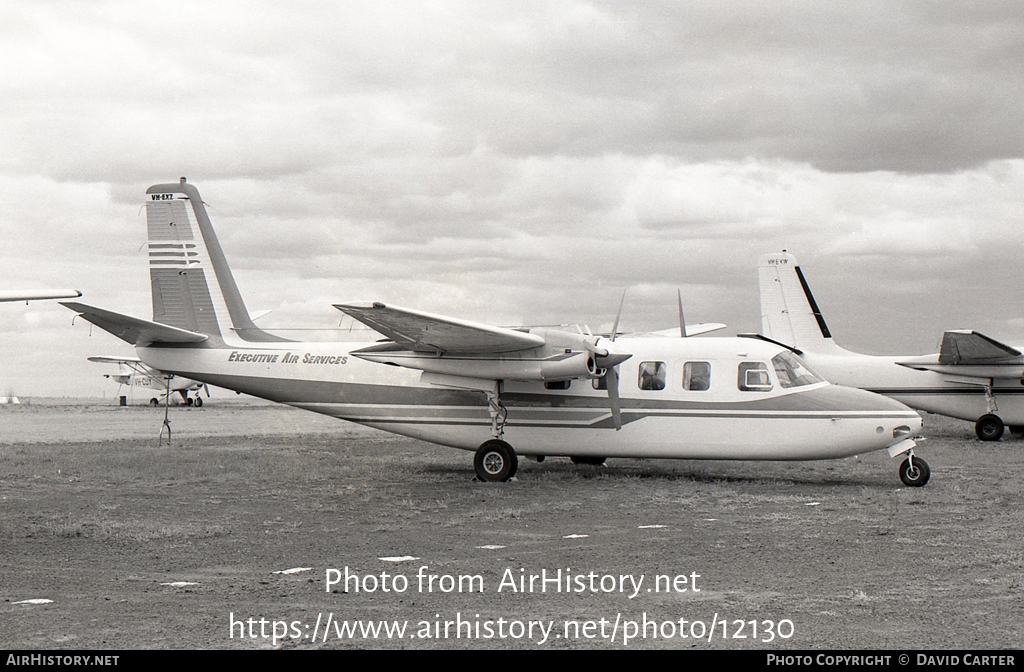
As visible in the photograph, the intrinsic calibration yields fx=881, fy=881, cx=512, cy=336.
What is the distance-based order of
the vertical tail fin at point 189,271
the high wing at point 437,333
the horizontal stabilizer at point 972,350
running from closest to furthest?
the high wing at point 437,333
the vertical tail fin at point 189,271
the horizontal stabilizer at point 972,350

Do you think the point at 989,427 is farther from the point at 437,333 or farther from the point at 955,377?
the point at 437,333

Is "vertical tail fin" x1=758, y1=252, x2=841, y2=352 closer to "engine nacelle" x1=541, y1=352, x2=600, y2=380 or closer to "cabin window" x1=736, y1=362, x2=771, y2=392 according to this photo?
"cabin window" x1=736, y1=362, x2=771, y2=392

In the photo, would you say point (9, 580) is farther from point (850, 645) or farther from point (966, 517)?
point (966, 517)

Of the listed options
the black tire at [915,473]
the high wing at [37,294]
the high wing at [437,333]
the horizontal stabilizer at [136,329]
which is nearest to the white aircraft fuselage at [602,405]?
the horizontal stabilizer at [136,329]

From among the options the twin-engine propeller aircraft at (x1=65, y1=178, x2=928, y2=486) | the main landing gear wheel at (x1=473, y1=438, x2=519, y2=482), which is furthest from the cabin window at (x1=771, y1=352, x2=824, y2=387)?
the main landing gear wheel at (x1=473, y1=438, x2=519, y2=482)

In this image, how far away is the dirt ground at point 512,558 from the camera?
6.06 meters

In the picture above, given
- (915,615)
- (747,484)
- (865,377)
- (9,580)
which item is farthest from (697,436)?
(865,377)

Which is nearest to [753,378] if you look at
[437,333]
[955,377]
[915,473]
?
[915,473]

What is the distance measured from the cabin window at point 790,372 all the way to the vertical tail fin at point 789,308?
12.9 meters

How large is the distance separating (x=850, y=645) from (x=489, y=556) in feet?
13.0

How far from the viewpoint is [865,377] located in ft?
83.9

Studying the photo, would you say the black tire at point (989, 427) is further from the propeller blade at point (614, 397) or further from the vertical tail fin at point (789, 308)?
the propeller blade at point (614, 397)

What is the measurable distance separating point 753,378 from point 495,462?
4559 mm

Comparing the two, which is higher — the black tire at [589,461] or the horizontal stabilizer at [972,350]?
the horizontal stabilizer at [972,350]
